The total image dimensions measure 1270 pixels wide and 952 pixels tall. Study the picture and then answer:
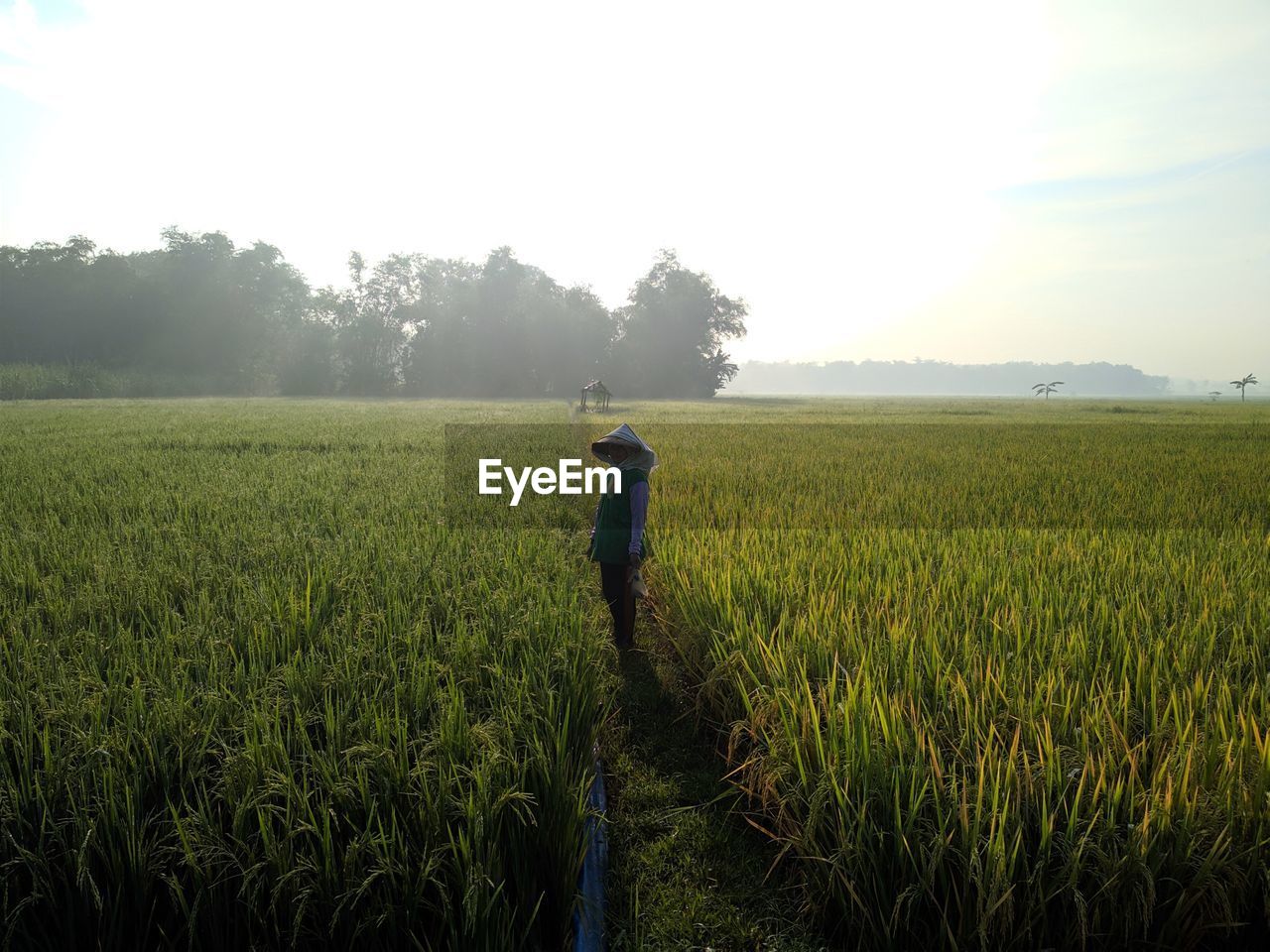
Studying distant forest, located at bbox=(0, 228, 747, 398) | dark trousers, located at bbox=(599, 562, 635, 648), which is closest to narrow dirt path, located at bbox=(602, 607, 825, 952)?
dark trousers, located at bbox=(599, 562, 635, 648)

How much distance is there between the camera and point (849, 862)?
1826 millimetres

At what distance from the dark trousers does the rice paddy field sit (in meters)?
0.19

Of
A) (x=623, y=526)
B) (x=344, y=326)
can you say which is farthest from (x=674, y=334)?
(x=623, y=526)

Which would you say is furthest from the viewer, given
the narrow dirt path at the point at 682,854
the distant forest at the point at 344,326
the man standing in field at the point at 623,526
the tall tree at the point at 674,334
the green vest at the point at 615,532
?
the tall tree at the point at 674,334

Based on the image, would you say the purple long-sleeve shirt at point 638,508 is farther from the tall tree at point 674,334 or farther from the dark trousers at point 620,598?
the tall tree at point 674,334

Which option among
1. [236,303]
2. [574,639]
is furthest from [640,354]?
[574,639]

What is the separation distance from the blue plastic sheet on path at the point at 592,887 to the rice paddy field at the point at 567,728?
0.08 m

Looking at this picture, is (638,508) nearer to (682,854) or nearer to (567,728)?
(567,728)

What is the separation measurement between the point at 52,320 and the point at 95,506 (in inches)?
1987

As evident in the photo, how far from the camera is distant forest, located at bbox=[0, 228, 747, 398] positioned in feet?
140

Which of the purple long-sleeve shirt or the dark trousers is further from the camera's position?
the dark trousers

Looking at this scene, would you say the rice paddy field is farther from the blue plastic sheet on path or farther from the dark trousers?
the dark trousers

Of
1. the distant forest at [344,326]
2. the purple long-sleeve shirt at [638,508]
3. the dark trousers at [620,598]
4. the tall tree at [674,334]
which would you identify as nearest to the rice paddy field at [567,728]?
the dark trousers at [620,598]

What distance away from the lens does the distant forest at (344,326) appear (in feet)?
140
